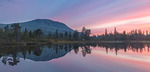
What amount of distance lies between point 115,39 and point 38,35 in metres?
111

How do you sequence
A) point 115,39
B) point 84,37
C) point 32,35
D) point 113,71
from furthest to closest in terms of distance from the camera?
point 115,39
point 84,37
point 32,35
point 113,71

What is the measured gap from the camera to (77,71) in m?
13.5

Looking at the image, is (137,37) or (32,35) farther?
(137,37)

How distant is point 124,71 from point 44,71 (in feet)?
31.9

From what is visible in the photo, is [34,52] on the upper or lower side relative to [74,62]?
lower

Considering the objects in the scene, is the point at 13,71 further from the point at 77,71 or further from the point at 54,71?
the point at 77,71

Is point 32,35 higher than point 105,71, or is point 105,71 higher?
point 32,35

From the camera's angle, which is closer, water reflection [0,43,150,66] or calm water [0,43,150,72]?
calm water [0,43,150,72]

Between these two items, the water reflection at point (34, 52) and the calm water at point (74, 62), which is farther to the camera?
the water reflection at point (34, 52)

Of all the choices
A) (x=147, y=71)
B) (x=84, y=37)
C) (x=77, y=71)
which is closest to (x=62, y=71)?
(x=77, y=71)

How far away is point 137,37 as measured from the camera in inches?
6634

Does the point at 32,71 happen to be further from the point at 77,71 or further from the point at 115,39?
the point at 115,39

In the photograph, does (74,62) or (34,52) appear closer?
(74,62)

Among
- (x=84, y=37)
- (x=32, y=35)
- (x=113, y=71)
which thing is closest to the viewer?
(x=113, y=71)
